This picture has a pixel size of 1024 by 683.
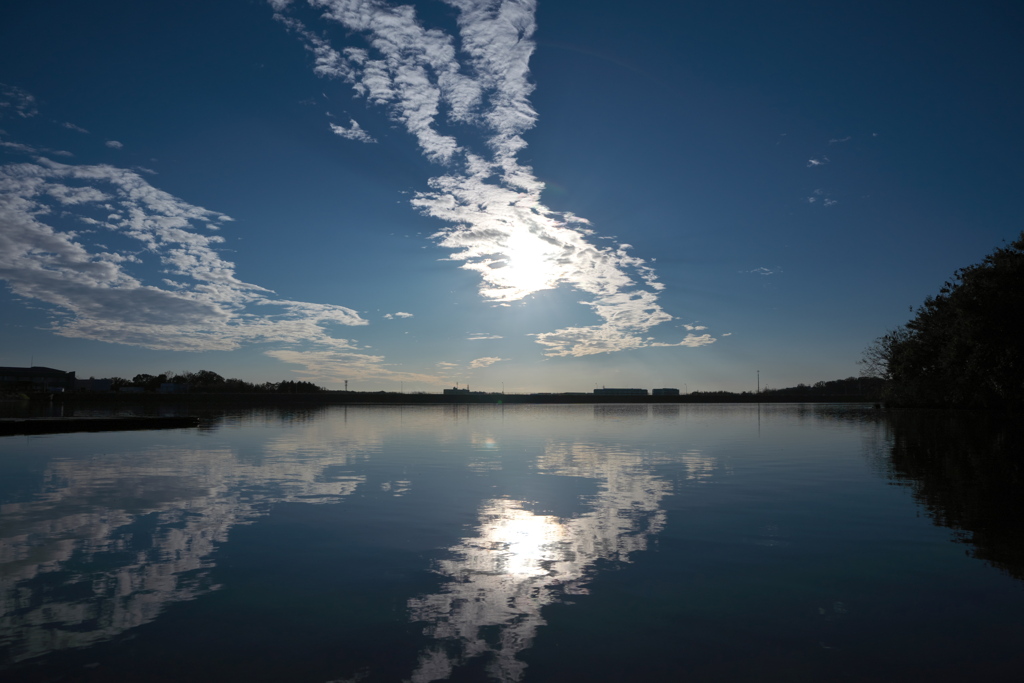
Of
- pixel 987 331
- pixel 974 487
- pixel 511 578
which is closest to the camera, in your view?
pixel 511 578

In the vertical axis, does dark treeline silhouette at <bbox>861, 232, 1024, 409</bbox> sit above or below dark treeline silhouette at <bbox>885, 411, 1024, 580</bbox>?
above

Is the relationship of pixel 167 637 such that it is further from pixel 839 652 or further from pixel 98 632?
pixel 839 652

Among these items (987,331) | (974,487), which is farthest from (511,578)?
(987,331)

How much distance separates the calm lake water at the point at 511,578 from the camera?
771cm

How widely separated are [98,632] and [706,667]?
8.33 metres

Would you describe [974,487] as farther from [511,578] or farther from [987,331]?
[987,331]

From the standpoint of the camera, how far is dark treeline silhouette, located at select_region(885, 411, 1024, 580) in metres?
13.7

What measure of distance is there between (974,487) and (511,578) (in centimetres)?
1965

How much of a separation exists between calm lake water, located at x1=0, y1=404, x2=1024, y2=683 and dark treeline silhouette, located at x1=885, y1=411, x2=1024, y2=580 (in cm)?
15

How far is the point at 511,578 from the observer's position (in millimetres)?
11203

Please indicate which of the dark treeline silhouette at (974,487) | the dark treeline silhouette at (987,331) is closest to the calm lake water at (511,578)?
the dark treeline silhouette at (974,487)

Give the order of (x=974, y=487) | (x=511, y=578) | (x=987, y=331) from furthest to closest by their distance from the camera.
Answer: (x=987, y=331) → (x=974, y=487) → (x=511, y=578)

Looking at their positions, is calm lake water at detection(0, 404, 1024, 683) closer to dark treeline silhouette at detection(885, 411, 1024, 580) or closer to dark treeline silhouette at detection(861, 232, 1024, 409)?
dark treeline silhouette at detection(885, 411, 1024, 580)

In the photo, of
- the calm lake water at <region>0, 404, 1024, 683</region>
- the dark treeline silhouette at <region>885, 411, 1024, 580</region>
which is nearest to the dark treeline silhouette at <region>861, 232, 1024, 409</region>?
the dark treeline silhouette at <region>885, 411, 1024, 580</region>
